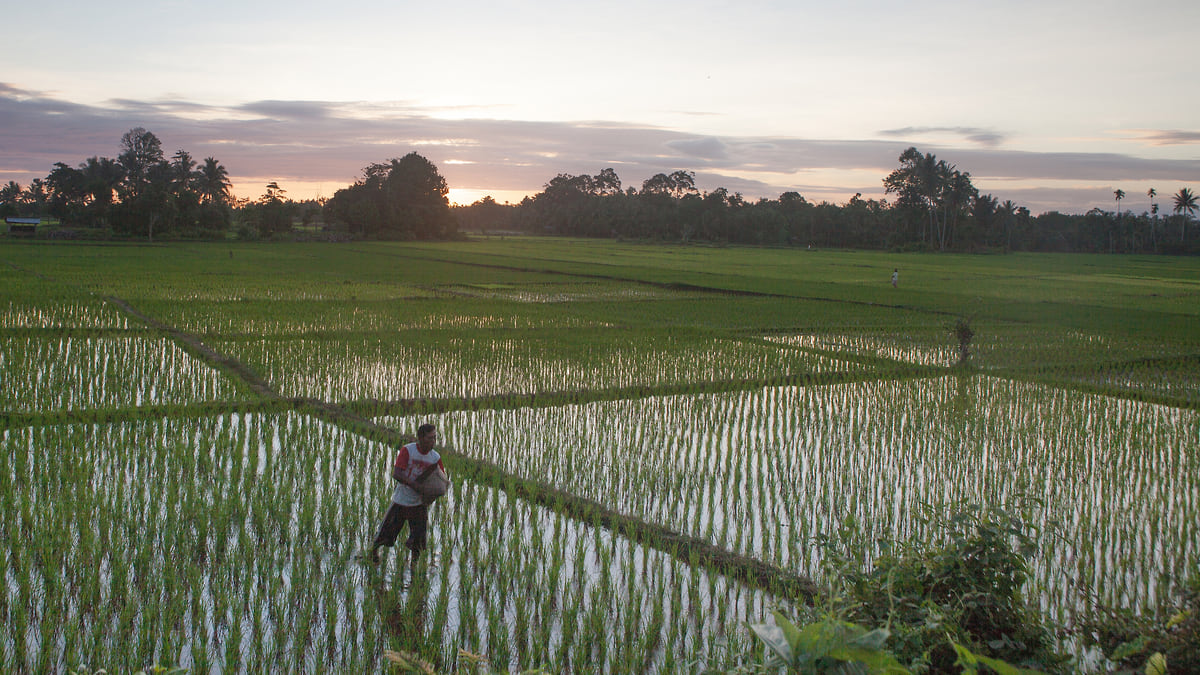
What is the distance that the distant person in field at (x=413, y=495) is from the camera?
14.3 feet

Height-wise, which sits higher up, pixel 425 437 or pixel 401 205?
pixel 401 205

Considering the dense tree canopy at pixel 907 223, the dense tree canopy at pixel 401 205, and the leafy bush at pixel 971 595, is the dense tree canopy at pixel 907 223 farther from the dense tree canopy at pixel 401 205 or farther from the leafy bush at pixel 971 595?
the leafy bush at pixel 971 595

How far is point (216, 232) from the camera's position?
159ft

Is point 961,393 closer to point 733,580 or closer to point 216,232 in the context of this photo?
point 733,580

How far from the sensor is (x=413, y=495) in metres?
4.36

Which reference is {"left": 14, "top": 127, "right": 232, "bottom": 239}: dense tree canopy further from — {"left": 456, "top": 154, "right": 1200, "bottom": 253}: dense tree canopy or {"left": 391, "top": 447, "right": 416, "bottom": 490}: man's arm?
{"left": 391, "top": 447, "right": 416, "bottom": 490}: man's arm

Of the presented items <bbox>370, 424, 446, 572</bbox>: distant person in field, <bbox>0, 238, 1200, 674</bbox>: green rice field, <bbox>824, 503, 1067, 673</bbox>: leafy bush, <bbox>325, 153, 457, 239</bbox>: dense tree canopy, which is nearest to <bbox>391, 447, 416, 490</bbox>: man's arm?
<bbox>370, 424, 446, 572</bbox>: distant person in field

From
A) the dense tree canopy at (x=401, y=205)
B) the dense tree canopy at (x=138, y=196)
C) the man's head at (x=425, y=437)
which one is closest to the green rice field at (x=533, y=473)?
the man's head at (x=425, y=437)

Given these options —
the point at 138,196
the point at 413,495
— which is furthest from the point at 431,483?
the point at 138,196

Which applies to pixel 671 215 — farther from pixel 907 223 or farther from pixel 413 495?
pixel 413 495

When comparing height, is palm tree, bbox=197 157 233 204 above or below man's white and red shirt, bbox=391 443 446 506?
above

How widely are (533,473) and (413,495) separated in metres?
1.79

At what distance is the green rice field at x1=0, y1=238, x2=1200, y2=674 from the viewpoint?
374 cm

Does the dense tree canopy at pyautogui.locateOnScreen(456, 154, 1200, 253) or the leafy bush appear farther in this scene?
the dense tree canopy at pyautogui.locateOnScreen(456, 154, 1200, 253)
